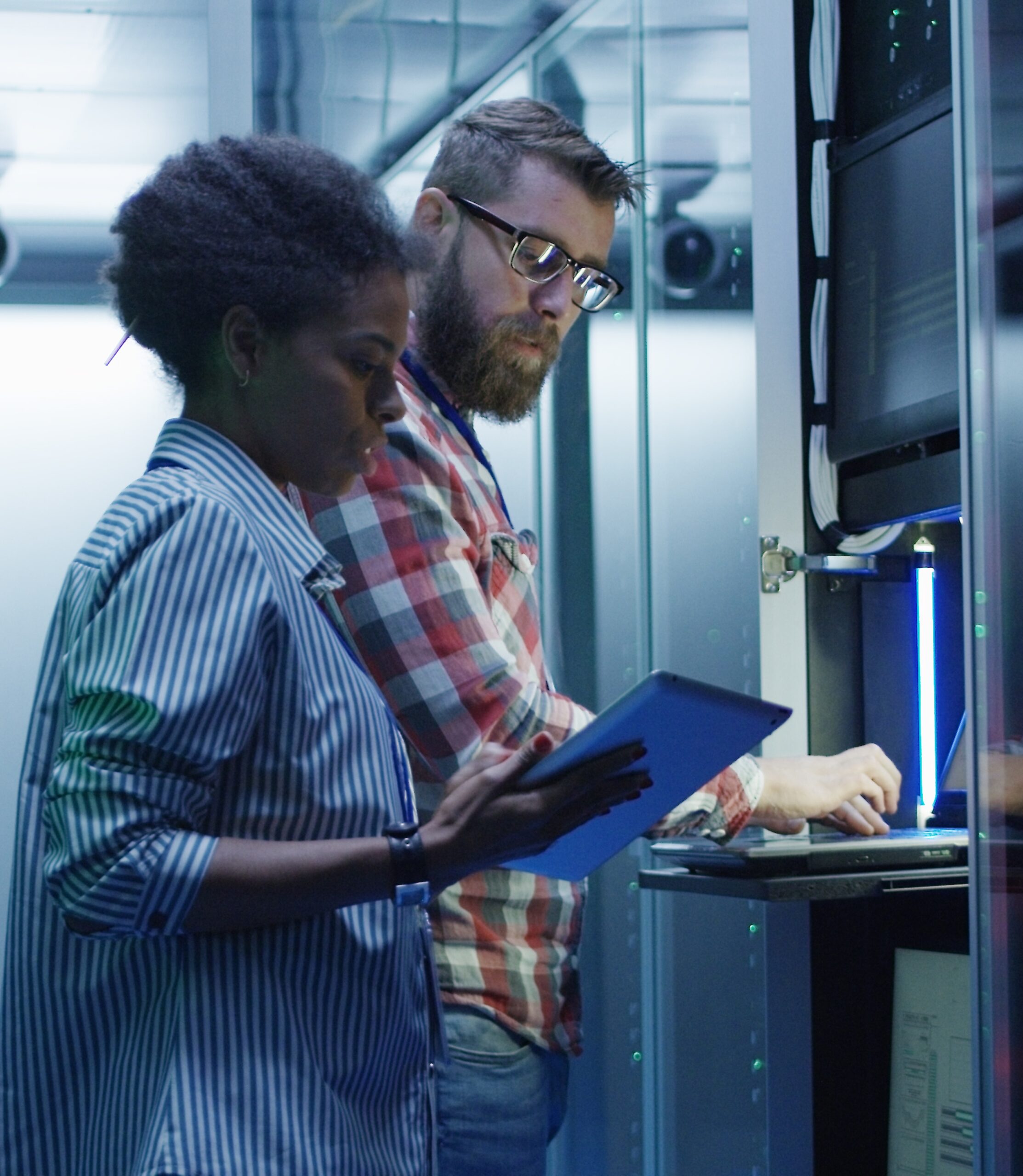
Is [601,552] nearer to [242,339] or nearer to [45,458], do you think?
[45,458]

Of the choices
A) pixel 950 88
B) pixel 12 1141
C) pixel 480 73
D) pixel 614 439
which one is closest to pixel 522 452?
pixel 614 439

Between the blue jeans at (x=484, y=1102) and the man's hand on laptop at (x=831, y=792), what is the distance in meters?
0.39

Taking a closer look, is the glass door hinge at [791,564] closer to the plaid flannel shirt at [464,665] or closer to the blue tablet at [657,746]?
the plaid flannel shirt at [464,665]

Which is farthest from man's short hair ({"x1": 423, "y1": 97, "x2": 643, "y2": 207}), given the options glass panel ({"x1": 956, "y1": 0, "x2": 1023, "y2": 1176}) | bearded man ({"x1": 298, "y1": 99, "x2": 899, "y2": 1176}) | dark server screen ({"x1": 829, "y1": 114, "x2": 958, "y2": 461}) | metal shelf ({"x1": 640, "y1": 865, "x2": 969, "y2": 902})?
metal shelf ({"x1": 640, "y1": 865, "x2": 969, "y2": 902})

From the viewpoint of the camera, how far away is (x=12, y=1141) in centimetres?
96

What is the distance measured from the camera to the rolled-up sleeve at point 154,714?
2.88 feet

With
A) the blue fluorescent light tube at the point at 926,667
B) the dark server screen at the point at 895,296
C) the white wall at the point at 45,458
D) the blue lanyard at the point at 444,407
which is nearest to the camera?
the blue lanyard at the point at 444,407

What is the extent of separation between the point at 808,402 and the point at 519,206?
76 centimetres

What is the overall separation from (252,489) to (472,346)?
1.88 ft

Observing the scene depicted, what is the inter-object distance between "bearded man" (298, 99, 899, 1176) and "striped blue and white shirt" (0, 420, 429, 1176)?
249mm

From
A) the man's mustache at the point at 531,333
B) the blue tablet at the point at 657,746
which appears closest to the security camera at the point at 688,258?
the man's mustache at the point at 531,333

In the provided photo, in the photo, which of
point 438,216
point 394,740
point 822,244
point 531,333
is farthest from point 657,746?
point 822,244

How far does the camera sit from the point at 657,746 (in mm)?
1005

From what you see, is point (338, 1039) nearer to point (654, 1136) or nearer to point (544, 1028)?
point (544, 1028)
